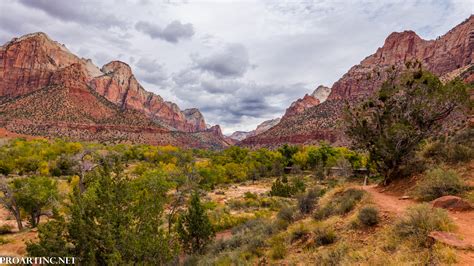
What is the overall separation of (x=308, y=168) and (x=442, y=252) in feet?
196

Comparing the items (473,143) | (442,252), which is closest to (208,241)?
(442,252)

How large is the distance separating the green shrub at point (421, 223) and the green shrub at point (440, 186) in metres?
3.27

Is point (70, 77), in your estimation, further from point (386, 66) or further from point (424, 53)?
point (424, 53)

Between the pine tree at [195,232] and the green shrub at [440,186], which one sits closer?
the green shrub at [440,186]

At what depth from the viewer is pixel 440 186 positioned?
986 centimetres

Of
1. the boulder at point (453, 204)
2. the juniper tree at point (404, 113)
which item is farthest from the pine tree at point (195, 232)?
the boulder at point (453, 204)

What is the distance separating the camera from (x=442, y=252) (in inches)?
215

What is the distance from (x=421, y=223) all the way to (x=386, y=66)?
106 m

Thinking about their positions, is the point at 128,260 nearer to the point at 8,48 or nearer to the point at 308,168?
the point at 308,168

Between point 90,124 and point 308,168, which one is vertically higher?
point 90,124

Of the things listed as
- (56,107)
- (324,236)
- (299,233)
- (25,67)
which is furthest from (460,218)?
(25,67)

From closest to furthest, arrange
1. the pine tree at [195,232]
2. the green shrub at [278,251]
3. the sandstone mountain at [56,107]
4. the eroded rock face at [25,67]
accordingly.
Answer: the green shrub at [278,251] → the pine tree at [195,232] → the sandstone mountain at [56,107] → the eroded rock face at [25,67]

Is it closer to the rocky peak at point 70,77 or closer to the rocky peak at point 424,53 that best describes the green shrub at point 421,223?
the rocky peak at point 424,53

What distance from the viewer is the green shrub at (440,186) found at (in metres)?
9.63
